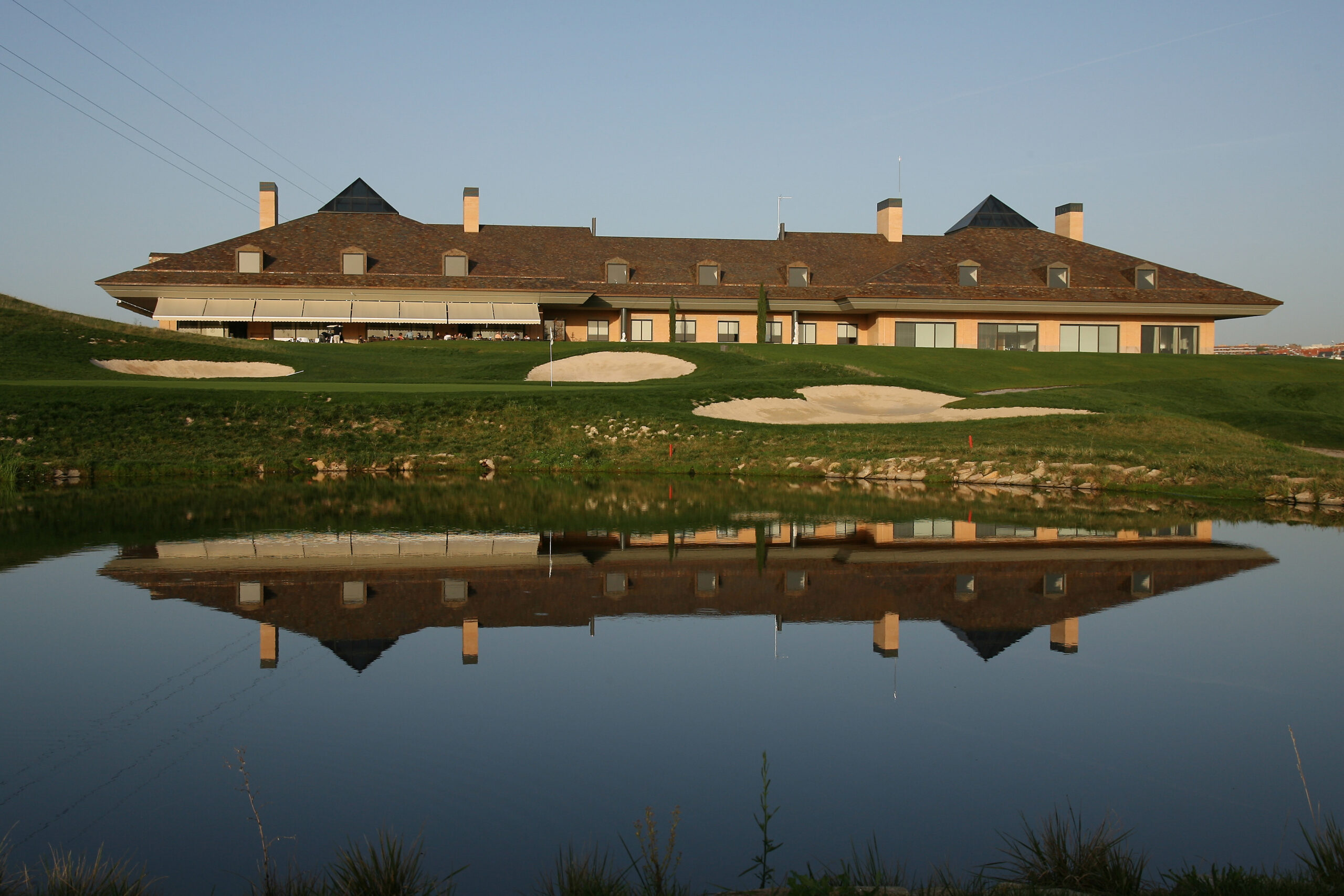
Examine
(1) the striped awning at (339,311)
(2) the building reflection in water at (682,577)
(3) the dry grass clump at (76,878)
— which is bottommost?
(3) the dry grass clump at (76,878)

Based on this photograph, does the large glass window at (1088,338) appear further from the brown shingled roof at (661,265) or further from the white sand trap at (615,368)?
the white sand trap at (615,368)

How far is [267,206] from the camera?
5462cm

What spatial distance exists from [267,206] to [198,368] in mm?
23677

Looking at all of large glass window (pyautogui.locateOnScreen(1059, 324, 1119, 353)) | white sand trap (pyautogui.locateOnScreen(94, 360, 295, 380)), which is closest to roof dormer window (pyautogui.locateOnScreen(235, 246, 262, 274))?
white sand trap (pyautogui.locateOnScreen(94, 360, 295, 380))

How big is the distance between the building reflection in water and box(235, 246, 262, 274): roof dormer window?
125ft

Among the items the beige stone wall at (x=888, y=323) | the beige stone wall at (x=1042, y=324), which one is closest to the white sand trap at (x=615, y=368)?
the beige stone wall at (x=888, y=323)

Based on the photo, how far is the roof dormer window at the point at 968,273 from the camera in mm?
51281

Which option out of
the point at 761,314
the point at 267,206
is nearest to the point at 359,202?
the point at 267,206

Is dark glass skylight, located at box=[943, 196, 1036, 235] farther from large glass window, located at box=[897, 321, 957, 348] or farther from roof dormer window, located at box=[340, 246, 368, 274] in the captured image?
roof dormer window, located at box=[340, 246, 368, 274]

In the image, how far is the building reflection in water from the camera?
8.96m

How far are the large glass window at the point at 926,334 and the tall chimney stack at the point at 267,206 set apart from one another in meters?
31.3

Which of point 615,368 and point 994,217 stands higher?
point 994,217

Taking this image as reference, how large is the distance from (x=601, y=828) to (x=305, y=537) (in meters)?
9.39

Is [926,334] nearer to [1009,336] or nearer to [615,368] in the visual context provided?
[1009,336]
